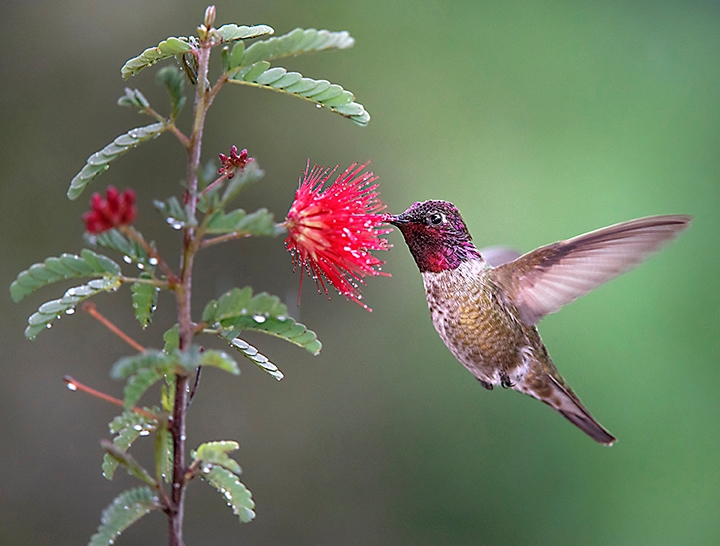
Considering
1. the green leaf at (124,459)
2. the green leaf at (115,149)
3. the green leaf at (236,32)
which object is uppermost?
the green leaf at (236,32)

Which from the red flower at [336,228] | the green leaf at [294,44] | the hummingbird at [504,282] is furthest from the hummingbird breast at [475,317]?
the green leaf at [294,44]

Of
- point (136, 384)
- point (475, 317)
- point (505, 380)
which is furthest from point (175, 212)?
point (505, 380)

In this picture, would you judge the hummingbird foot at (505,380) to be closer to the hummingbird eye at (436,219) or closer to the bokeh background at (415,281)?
the hummingbird eye at (436,219)

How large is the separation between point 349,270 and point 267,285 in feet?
6.34

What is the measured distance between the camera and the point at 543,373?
4.94ft

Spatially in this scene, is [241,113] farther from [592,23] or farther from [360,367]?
[592,23]

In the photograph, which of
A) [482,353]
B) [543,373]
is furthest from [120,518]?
[543,373]

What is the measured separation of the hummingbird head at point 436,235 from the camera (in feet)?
4.15

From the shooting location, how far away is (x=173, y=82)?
68 centimetres

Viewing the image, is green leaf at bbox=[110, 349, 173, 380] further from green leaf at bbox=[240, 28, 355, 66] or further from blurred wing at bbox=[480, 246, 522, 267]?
blurred wing at bbox=[480, 246, 522, 267]

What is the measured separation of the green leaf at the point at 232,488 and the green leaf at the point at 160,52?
50 cm

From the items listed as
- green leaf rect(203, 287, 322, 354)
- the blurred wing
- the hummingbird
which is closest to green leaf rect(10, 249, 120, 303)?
green leaf rect(203, 287, 322, 354)

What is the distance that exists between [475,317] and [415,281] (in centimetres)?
160

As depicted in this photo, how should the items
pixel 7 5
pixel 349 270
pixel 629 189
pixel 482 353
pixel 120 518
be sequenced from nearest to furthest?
pixel 120 518 < pixel 349 270 < pixel 482 353 < pixel 7 5 < pixel 629 189
